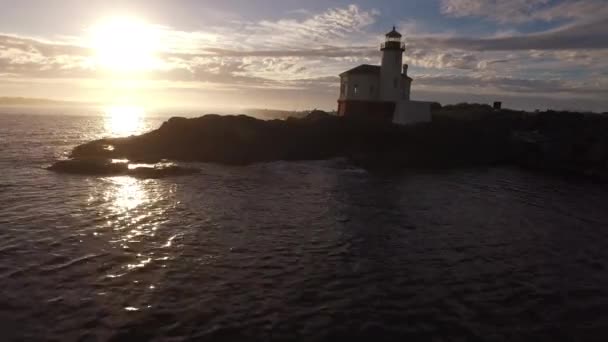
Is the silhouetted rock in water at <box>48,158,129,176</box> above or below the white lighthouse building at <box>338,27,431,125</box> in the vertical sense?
below

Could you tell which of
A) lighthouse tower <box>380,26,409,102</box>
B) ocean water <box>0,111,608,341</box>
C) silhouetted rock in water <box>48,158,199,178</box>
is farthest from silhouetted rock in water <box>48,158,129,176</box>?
lighthouse tower <box>380,26,409,102</box>

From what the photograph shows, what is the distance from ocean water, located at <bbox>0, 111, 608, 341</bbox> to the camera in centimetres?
1095

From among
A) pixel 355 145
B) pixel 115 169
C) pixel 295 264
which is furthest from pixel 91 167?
pixel 355 145

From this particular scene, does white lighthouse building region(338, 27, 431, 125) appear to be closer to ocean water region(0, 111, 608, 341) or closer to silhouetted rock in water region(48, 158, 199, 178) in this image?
ocean water region(0, 111, 608, 341)

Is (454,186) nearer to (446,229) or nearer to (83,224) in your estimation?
(446,229)

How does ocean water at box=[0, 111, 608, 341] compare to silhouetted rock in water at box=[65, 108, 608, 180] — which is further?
silhouetted rock in water at box=[65, 108, 608, 180]

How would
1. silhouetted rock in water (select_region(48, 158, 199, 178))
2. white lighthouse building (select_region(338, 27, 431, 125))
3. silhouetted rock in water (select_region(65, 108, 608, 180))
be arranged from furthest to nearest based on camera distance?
white lighthouse building (select_region(338, 27, 431, 125)), silhouetted rock in water (select_region(65, 108, 608, 180)), silhouetted rock in water (select_region(48, 158, 199, 178))

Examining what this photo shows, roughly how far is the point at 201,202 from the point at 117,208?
458cm

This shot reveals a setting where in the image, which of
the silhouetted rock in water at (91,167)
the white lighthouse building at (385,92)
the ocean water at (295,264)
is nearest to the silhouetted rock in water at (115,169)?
the silhouetted rock in water at (91,167)

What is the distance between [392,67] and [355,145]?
40.0 ft

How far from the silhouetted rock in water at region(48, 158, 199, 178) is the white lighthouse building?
80.4 ft

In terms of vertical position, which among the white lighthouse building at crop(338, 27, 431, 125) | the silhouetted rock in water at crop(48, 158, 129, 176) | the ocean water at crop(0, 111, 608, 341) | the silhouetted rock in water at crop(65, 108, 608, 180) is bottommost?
the ocean water at crop(0, 111, 608, 341)

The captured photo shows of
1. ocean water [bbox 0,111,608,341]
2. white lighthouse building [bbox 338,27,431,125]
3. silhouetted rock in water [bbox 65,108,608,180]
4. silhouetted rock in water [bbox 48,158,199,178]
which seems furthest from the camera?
white lighthouse building [bbox 338,27,431,125]

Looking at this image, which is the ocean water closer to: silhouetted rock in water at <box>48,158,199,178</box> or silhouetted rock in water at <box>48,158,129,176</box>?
silhouetted rock in water at <box>48,158,199,178</box>
